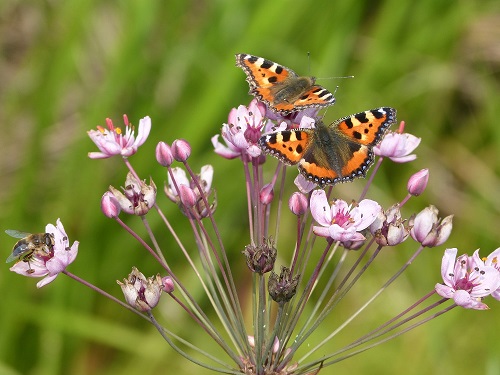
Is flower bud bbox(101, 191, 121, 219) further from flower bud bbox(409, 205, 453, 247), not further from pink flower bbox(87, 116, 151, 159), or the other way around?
flower bud bbox(409, 205, 453, 247)

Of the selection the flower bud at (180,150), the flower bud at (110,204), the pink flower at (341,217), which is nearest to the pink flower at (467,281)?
the pink flower at (341,217)

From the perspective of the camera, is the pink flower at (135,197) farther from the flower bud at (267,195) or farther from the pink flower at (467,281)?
the pink flower at (467,281)

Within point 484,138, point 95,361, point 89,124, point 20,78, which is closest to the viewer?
point 89,124

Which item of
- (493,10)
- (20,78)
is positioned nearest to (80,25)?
(20,78)

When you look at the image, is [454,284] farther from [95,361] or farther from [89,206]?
[95,361]

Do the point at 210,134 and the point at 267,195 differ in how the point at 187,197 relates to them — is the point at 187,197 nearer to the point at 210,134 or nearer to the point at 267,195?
the point at 267,195

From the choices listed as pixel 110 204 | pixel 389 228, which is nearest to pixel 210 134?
pixel 110 204
